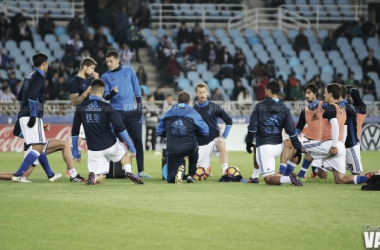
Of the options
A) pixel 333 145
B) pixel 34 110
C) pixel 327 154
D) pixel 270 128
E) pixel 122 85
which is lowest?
pixel 327 154

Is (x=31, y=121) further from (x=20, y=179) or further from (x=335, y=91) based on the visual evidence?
(x=335, y=91)

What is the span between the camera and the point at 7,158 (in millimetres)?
20531

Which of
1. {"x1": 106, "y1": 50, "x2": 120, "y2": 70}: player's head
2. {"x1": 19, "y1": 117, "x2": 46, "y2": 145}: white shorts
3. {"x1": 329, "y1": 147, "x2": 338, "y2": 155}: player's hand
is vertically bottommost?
{"x1": 329, "y1": 147, "x2": 338, "y2": 155}: player's hand

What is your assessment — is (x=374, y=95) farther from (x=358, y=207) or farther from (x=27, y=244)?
(x=27, y=244)

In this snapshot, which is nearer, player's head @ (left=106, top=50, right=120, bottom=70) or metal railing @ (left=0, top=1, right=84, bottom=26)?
player's head @ (left=106, top=50, right=120, bottom=70)

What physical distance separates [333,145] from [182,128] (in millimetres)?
2539

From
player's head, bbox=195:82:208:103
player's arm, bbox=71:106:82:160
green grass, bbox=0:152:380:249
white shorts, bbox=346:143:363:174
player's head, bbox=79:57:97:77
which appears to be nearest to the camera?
green grass, bbox=0:152:380:249

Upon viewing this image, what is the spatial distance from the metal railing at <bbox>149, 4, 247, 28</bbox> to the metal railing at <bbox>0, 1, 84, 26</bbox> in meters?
3.09

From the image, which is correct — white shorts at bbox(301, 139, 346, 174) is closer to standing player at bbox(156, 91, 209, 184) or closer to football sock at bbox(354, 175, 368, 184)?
football sock at bbox(354, 175, 368, 184)

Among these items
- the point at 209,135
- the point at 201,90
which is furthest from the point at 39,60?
the point at 209,135

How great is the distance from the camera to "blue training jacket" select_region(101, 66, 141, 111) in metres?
14.9

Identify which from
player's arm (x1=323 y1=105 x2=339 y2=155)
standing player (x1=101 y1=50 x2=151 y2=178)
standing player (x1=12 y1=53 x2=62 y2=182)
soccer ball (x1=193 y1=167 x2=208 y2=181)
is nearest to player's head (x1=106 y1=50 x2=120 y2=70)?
standing player (x1=101 y1=50 x2=151 y2=178)

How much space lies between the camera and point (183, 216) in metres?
9.21

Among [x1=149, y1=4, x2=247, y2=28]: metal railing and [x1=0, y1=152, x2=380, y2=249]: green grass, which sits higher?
[x1=149, y1=4, x2=247, y2=28]: metal railing
